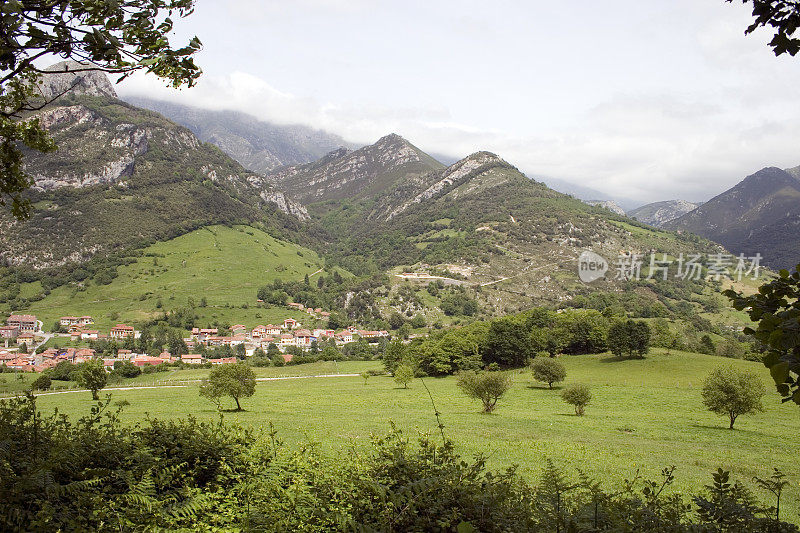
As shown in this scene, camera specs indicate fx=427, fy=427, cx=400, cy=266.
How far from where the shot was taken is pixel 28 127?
236 inches

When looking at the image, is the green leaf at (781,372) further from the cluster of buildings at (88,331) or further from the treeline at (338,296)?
the treeline at (338,296)

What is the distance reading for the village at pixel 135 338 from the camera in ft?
279

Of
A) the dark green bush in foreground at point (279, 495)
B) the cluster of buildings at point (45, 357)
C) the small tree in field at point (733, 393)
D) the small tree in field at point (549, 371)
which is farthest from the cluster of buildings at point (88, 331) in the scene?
the dark green bush in foreground at point (279, 495)

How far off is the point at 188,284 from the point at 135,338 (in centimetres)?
3770

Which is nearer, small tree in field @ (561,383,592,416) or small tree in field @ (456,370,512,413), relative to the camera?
small tree in field @ (561,383,592,416)

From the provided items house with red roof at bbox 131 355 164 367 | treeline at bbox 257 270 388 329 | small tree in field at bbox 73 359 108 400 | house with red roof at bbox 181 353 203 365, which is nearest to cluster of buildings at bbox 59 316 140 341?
house with red roof at bbox 131 355 164 367

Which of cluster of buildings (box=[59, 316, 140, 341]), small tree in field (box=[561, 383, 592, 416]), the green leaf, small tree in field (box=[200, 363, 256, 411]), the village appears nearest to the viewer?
the green leaf

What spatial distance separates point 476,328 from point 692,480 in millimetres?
65789

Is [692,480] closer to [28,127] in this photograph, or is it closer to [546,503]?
[546,503]

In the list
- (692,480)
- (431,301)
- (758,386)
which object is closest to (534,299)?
(431,301)

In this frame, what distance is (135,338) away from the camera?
106m

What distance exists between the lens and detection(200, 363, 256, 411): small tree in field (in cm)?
3281

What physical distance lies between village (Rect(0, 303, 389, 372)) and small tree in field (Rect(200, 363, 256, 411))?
50.3 metres

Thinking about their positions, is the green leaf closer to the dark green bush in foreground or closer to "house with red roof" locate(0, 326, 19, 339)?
the dark green bush in foreground
